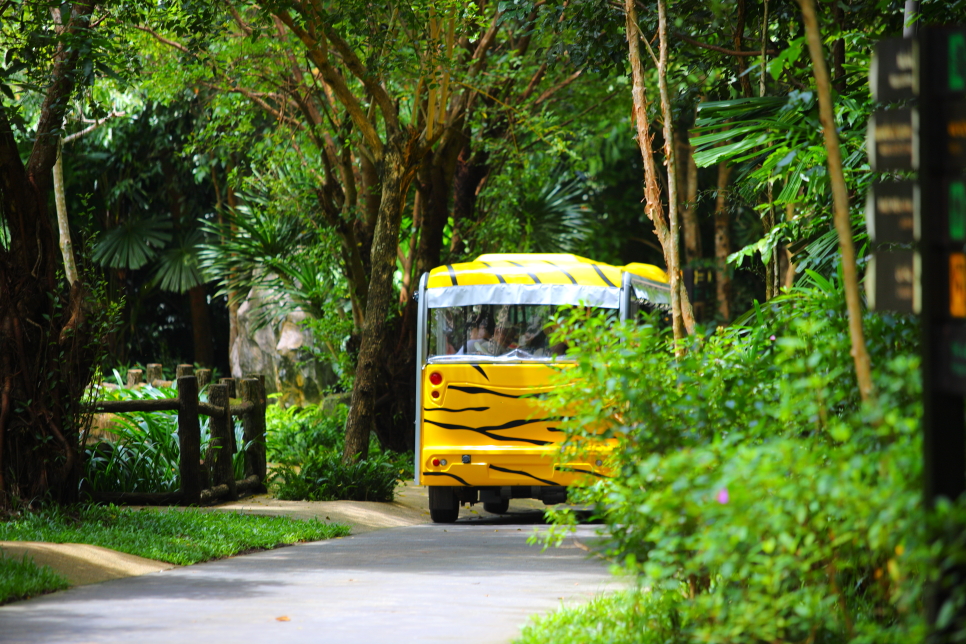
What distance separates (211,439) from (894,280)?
31.2 ft

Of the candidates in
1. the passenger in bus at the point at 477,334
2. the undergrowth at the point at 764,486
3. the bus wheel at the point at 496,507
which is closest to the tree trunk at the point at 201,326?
the bus wheel at the point at 496,507

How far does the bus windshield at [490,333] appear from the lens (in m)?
11.9

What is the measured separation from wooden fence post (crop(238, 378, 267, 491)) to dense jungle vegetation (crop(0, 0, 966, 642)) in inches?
35.9

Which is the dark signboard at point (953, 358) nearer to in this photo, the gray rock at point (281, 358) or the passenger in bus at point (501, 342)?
the passenger in bus at point (501, 342)

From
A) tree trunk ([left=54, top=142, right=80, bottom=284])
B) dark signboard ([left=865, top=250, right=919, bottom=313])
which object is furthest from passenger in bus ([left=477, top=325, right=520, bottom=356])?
dark signboard ([left=865, top=250, right=919, bottom=313])

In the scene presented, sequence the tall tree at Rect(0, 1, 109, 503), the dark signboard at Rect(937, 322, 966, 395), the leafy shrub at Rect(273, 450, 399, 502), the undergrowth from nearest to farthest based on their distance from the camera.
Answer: the dark signboard at Rect(937, 322, 966, 395) → the undergrowth → the tall tree at Rect(0, 1, 109, 503) → the leafy shrub at Rect(273, 450, 399, 502)

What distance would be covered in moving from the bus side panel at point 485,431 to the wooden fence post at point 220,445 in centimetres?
221

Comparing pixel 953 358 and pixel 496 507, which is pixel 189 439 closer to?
pixel 496 507

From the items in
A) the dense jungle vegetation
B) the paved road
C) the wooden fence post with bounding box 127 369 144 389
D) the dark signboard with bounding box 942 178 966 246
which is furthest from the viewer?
the wooden fence post with bounding box 127 369 144 389

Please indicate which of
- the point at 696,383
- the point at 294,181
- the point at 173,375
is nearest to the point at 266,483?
the point at 294,181

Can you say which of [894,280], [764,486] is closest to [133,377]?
[764,486]

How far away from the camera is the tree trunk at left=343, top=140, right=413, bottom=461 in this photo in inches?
528

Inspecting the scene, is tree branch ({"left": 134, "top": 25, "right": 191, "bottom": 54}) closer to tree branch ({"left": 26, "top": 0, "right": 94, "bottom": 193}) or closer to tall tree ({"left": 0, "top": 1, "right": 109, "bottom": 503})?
tree branch ({"left": 26, "top": 0, "right": 94, "bottom": 193})

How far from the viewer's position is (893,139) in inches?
143
